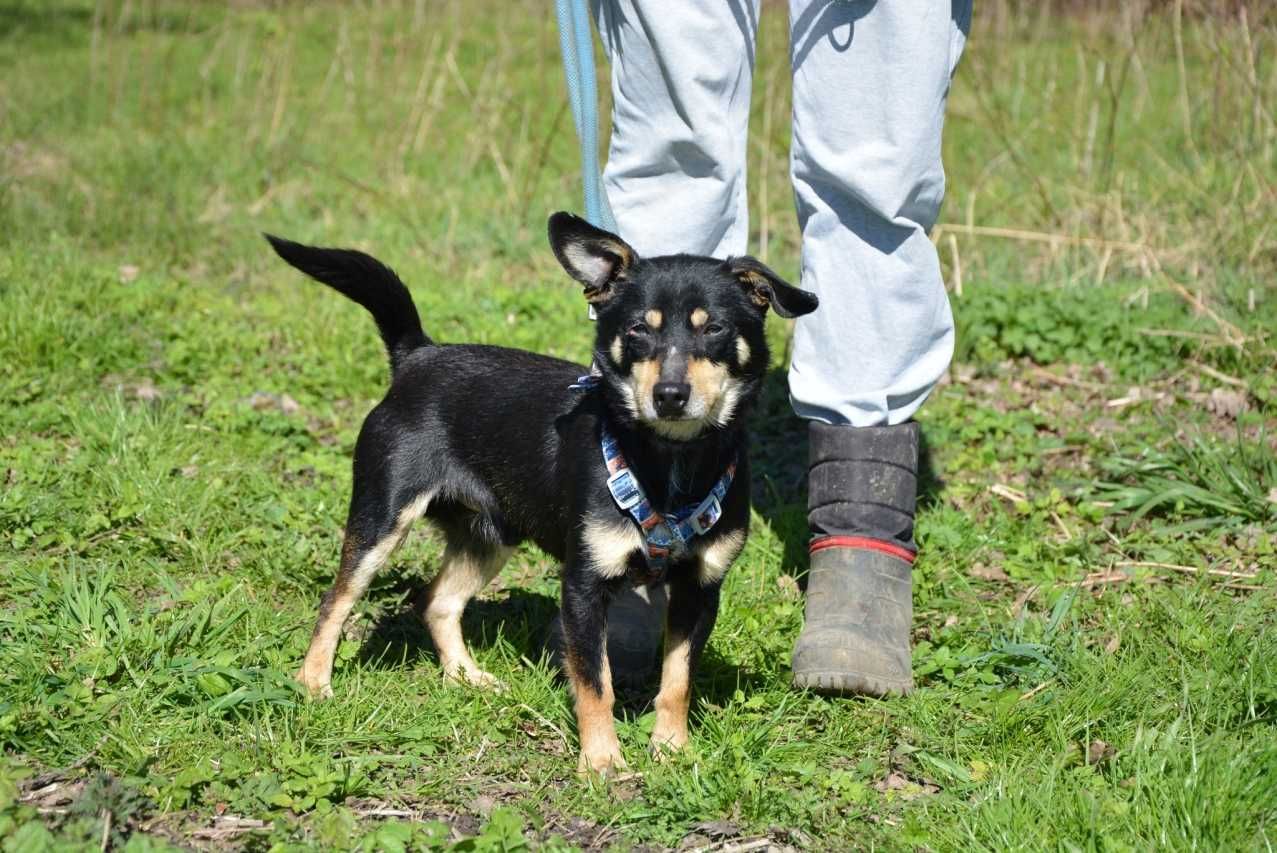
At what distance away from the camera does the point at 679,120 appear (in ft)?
11.3

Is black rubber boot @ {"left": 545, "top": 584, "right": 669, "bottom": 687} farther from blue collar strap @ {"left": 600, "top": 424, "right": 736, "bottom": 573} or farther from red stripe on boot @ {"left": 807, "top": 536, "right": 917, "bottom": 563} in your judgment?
blue collar strap @ {"left": 600, "top": 424, "right": 736, "bottom": 573}

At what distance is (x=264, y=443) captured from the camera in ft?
15.6

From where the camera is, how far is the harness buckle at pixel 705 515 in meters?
3.01

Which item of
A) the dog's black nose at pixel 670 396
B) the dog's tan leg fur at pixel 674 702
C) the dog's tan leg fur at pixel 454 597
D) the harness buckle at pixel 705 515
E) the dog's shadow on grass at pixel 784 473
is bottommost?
the dog's shadow on grass at pixel 784 473

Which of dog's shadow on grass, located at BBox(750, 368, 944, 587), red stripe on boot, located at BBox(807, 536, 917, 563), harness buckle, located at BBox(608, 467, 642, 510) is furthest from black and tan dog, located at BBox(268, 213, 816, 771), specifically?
dog's shadow on grass, located at BBox(750, 368, 944, 587)

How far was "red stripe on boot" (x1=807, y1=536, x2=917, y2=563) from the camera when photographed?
140 inches

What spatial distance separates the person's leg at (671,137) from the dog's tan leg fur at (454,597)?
28 cm

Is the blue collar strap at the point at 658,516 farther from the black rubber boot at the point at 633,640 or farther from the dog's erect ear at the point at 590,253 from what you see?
the black rubber boot at the point at 633,640

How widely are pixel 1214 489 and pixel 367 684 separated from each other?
2.85 metres

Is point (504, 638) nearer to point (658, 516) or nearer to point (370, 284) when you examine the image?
point (658, 516)

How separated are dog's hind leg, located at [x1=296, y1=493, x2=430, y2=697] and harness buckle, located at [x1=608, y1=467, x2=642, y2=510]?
28.3 inches

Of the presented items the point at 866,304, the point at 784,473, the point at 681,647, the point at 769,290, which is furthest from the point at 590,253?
the point at 784,473

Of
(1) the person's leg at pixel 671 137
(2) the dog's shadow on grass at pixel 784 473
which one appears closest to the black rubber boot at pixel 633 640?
(1) the person's leg at pixel 671 137

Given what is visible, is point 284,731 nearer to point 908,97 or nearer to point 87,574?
point 87,574
